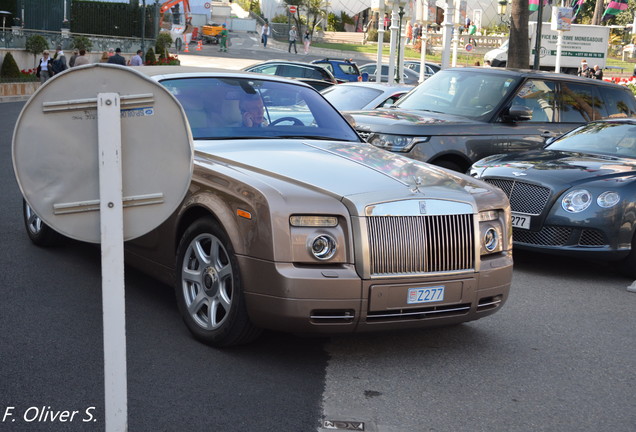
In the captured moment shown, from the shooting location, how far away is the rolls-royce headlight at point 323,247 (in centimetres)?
514

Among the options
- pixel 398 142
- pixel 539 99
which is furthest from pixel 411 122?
pixel 539 99

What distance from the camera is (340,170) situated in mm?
5770

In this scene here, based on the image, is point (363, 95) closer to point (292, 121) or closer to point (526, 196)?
point (526, 196)

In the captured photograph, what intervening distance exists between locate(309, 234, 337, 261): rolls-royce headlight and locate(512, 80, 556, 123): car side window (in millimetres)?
7162

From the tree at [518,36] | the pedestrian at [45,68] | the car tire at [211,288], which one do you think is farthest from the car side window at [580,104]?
the pedestrian at [45,68]

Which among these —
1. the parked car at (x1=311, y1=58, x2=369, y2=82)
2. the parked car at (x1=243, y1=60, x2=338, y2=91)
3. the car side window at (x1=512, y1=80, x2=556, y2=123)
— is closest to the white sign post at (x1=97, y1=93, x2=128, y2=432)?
the car side window at (x1=512, y1=80, x2=556, y2=123)

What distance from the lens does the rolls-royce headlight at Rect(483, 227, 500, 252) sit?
227 inches

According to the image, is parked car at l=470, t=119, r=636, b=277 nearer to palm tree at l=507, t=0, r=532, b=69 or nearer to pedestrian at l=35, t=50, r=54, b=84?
palm tree at l=507, t=0, r=532, b=69

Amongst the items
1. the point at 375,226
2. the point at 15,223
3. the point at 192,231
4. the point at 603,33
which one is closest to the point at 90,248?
the point at 15,223

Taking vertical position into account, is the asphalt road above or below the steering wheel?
below

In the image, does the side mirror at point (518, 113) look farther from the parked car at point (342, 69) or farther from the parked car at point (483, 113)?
the parked car at point (342, 69)

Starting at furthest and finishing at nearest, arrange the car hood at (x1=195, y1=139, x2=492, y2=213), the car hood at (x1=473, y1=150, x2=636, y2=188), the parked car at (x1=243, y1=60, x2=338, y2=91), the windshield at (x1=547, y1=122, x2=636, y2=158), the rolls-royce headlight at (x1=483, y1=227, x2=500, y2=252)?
the parked car at (x1=243, y1=60, x2=338, y2=91)
the windshield at (x1=547, y1=122, x2=636, y2=158)
the car hood at (x1=473, y1=150, x2=636, y2=188)
the rolls-royce headlight at (x1=483, y1=227, x2=500, y2=252)
the car hood at (x1=195, y1=139, x2=492, y2=213)

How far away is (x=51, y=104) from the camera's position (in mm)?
3342

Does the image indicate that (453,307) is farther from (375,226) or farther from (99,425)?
(99,425)
